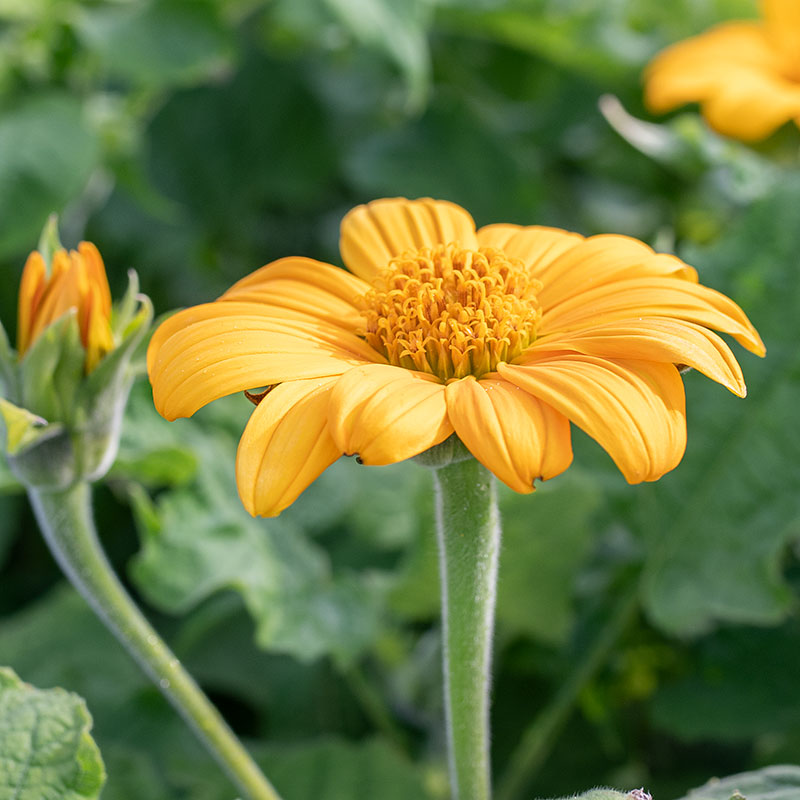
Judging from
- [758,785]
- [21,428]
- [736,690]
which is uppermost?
[21,428]

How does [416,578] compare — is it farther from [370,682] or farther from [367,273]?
[367,273]

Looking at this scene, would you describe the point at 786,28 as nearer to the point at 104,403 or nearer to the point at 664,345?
the point at 664,345

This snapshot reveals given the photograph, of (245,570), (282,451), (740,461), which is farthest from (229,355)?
(740,461)

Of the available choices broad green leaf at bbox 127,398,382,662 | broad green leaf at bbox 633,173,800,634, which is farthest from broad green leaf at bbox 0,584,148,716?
broad green leaf at bbox 633,173,800,634

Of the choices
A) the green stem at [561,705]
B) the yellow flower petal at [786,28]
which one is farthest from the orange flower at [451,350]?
the yellow flower petal at [786,28]

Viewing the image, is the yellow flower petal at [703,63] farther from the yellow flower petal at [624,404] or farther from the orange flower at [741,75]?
the yellow flower petal at [624,404]

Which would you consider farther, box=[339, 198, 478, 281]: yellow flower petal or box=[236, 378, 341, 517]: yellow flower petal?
box=[339, 198, 478, 281]: yellow flower petal

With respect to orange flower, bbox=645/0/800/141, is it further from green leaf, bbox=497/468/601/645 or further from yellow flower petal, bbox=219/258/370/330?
yellow flower petal, bbox=219/258/370/330
